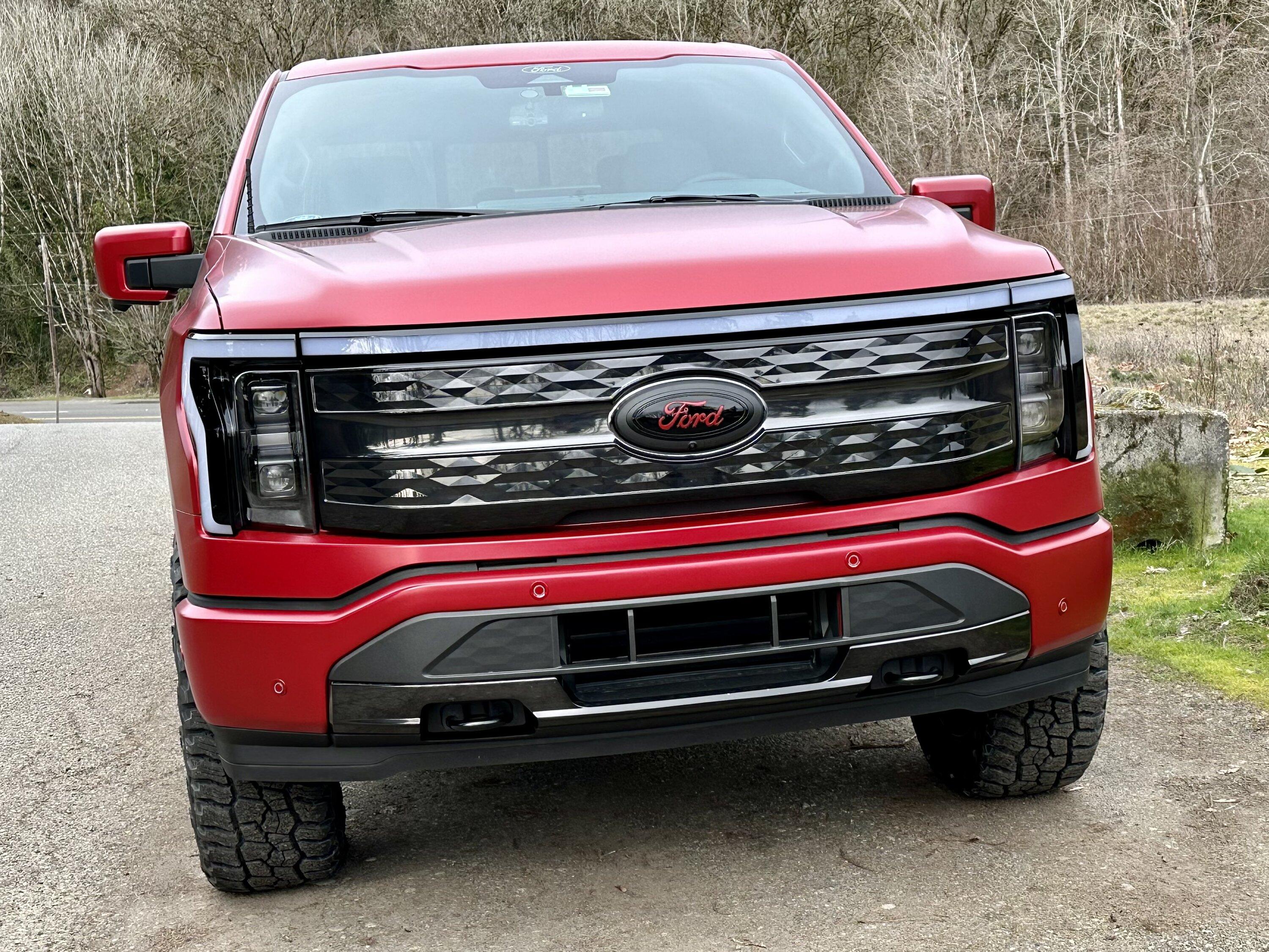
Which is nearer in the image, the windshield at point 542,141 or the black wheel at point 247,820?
the black wheel at point 247,820

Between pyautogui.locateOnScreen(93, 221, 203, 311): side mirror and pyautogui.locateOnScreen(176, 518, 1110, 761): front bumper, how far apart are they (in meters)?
1.42

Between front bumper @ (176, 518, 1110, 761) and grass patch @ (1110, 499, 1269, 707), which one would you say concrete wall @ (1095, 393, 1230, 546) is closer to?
grass patch @ (1110, 499, 1269, 707)

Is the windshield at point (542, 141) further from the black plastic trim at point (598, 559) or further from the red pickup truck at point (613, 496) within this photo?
the black plastic trim at point (598, 559)

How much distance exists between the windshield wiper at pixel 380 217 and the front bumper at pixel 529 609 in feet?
3.70

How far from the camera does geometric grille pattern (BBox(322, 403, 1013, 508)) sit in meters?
2.55

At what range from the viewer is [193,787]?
117 inches

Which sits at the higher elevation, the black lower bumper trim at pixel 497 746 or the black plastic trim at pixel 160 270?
the black plastic trim at pixel 160 270

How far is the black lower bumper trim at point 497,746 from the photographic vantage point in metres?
2.66

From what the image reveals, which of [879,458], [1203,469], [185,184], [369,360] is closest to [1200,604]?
[1203,469]

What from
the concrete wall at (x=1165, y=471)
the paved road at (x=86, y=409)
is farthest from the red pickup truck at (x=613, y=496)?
the paved road at (x=86, y=409)

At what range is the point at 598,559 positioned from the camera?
2584mm

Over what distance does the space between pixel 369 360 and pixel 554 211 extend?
0.99 metres

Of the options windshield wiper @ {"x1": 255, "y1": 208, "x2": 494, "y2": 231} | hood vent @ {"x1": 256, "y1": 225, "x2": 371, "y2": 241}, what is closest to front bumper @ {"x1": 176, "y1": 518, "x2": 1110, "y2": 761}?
hood vent @ {"x1": 256, "y1": 225, "x2": 371, "y2": 241}

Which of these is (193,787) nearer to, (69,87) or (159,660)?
(159,660)
